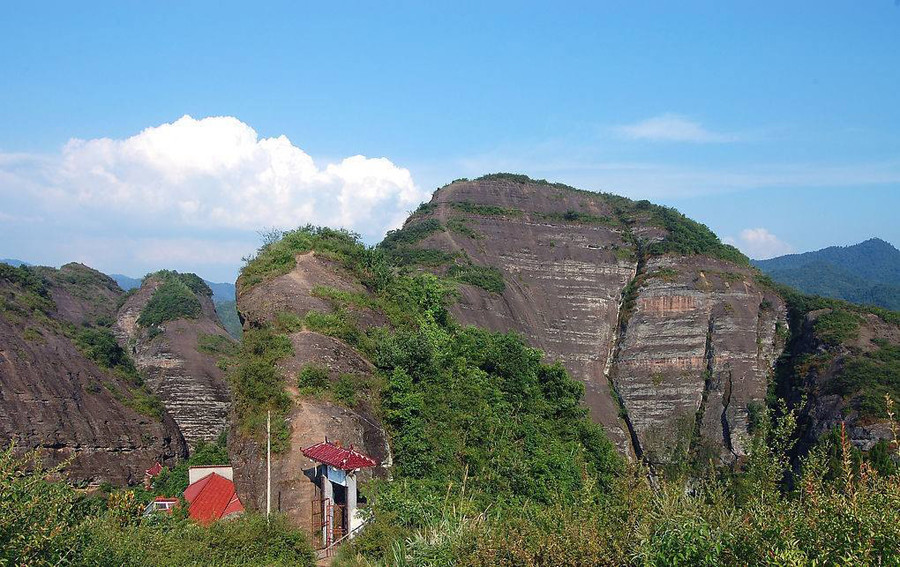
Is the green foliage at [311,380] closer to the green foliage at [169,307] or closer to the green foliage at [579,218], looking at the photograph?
the green foliage at [169,307]

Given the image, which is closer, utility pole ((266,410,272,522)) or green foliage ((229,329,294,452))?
utility pole ((266,410,272,522))

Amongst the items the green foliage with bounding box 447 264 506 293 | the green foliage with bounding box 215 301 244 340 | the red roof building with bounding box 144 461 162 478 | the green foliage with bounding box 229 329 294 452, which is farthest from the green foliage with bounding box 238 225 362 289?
the green foliage with bounding box 215 301 244 340

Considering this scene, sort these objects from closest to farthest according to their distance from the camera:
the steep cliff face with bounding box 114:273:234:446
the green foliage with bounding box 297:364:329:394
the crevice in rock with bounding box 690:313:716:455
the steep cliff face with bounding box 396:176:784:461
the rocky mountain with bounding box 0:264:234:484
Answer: the green foliage with bounding box 297:364:329:394
the rocky mountain with bounding box 0:264:234:484
the steep cliff face with bounding box 114:273:234:446
the crevice in rock with bounding box 690:313:716:455
the steep cliff face with bounding box 396:176:784:461

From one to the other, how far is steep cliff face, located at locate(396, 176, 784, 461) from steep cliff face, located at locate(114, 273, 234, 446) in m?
16.8

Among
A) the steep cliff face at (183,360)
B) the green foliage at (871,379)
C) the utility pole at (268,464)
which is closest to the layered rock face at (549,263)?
the green foliage at (871,379)

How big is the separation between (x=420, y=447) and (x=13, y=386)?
2395 cm

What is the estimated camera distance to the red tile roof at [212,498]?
777 inches

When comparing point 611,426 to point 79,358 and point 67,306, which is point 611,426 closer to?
point 79,358

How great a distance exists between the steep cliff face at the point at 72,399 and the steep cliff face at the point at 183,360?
13.1ft

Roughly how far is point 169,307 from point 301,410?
4542 centimetres

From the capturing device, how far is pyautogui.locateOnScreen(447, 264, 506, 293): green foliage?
5559 cm

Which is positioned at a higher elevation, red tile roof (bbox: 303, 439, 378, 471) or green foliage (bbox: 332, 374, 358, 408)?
green foliage (bbox: 332, 374, 358, 408)

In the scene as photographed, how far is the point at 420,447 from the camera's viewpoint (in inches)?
798

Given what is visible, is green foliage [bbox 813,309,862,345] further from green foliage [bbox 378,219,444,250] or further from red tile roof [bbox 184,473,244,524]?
red tile roof [bbox 184,473,244,524]
